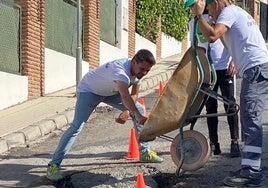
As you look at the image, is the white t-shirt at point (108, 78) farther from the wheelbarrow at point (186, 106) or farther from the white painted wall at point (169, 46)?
the white painted wall at point (169, 46)

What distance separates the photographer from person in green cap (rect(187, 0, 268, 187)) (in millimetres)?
6367

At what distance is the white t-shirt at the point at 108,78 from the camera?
6.91 m

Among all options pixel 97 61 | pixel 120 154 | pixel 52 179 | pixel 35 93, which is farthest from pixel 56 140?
pixel 97 61

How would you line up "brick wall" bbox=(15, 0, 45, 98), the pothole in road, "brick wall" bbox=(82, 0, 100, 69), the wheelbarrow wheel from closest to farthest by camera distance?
1. the wheelbarrow wheel
2. the pothole in road
3. "brick wall" bbox=(15, 0, 45, 98)
4. "brick wall" bbox=(82, 0, 100, 69)

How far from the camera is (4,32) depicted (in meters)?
12.5

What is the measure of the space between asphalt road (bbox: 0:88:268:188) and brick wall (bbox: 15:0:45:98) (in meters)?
3.51

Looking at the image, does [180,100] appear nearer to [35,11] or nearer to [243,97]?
[243,97]

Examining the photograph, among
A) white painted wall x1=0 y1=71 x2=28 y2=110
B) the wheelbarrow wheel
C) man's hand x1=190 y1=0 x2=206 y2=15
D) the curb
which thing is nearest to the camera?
man's hand x1=190 y1=0 x2=206 y2=15

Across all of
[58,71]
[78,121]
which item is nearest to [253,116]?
[78,121]

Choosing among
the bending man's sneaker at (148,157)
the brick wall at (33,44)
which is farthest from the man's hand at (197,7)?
the brick wall at (33,44)

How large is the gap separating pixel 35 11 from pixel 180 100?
25.5 feet

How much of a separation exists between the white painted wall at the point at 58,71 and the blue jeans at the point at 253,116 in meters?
8.26

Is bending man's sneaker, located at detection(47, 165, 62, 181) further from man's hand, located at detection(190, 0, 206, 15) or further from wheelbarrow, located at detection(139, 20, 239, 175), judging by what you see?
man's hand, located at detection(190, 0, 206, 15)

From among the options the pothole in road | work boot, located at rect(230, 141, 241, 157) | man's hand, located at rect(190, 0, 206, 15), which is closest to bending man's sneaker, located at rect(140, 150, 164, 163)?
the pothole in road
